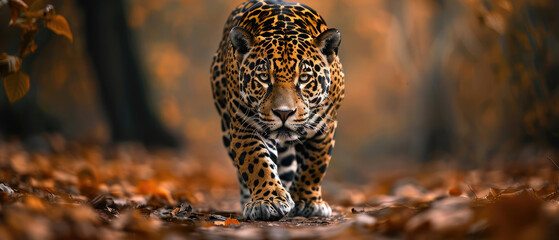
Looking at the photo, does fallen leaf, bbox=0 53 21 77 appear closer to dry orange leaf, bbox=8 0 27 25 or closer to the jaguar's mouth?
dry orange leaf, bbox=8 0 27 25

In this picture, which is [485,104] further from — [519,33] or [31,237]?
[31,237]

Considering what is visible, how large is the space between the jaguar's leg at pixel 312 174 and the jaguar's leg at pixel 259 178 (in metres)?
0.42

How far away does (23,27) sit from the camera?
13.2 ft

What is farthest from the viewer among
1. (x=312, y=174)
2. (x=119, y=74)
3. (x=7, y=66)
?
(x=119, y=74)

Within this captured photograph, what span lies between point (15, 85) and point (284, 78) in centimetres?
198

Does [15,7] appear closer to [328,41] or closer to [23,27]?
[23,27]

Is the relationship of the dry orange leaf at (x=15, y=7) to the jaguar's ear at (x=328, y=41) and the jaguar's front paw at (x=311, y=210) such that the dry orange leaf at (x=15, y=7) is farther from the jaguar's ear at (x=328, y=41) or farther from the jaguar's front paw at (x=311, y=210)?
the jaguar's front paw at (x=311, y=210)

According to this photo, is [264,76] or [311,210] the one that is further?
[311,210]

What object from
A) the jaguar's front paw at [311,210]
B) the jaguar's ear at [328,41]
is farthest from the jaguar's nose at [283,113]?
the jaguar's front paw at [311,210]

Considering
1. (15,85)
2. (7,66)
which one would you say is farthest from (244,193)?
(7,66)

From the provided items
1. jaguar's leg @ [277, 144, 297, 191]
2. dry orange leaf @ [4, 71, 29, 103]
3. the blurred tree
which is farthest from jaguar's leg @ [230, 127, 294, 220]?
the blurred tree

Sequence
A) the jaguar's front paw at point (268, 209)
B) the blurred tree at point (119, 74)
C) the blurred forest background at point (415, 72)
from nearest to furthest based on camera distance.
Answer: the jaguar's front paw at point (268, 209), the blurred forest background at point (415, 72), the blurred tree at point (119, 74)

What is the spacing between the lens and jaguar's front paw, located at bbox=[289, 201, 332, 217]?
507 centimetres

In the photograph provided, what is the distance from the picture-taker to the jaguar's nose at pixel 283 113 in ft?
14.0
